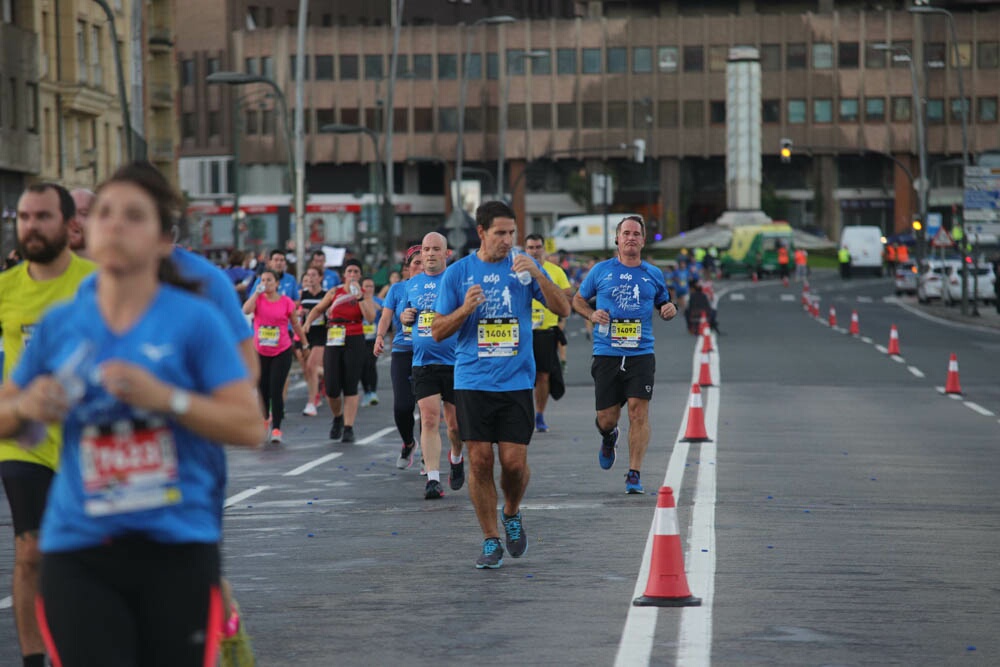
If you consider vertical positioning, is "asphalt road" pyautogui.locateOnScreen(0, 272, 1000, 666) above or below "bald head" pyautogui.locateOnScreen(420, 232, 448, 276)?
below

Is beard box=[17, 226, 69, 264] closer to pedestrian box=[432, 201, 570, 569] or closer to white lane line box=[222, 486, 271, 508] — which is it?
pedestrian box=[432, 201, 570, 569]

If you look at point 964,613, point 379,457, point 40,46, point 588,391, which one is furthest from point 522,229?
point 964,613

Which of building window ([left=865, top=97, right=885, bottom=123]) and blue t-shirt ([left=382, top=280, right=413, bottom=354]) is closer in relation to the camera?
blue t-shirt ([left=382, top=280, right=413, bottom=354])

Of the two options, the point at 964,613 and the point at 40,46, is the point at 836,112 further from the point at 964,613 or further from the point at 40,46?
the point at 964,613

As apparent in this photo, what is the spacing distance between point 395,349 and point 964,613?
788 cm

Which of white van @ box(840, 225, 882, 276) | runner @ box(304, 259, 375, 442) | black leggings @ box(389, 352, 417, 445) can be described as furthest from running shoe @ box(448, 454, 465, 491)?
white van @ box(840, 225, 882, 276)

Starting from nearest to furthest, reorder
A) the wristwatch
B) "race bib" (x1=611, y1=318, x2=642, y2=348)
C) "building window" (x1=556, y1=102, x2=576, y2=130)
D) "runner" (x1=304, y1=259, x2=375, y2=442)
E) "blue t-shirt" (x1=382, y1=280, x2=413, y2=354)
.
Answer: the wristwatch
"race bib" (x1=611, y1=318, x2=642, y2=348)
"blue t-shirt" (x1=382, y1=280, x2=413, y2=354)
"runner" (x1=304, y1=259, x2=375, y2=442)
"building window" (x1=556, y1=102, x2=576, y2=130)

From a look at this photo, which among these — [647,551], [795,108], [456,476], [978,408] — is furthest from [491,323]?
[795,108]

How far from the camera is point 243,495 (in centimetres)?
1439

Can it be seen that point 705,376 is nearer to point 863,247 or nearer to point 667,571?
point 667,571

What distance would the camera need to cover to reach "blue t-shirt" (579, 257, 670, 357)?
1430cm

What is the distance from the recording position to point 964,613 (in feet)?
28.6

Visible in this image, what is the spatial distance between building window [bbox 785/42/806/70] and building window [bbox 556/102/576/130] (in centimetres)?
1256

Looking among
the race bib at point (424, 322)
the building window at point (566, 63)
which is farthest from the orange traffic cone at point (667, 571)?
the building window at point (566, 63)
